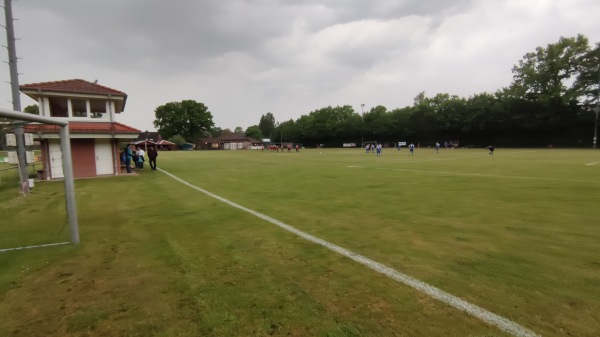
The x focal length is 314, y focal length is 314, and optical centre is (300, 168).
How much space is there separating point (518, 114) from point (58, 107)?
Answer: 71093mm

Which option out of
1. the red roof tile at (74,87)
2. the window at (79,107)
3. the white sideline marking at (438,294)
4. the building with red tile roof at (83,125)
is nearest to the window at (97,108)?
the building with red tile roof at (83,125)

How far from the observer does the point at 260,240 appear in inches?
225

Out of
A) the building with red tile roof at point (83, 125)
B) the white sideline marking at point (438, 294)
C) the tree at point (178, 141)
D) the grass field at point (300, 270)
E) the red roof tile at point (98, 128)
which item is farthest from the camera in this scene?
the tree at point (178, 141)

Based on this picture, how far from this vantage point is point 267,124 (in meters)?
158

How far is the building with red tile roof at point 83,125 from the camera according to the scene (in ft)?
56.1

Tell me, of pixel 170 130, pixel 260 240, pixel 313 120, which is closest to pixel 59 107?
pixel 260 240

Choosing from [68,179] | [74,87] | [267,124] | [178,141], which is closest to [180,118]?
[178,141]

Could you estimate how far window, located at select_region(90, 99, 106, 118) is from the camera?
19.6 m

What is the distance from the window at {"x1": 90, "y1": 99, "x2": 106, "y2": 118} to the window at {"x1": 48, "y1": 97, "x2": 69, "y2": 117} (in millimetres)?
1338

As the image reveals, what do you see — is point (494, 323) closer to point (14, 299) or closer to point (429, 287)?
point (429, 287)

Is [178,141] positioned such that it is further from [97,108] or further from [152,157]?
[97,108]

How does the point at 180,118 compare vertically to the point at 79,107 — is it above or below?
above

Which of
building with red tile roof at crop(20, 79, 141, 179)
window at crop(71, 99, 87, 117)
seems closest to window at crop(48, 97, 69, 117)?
building with red tile roof at crop(20, 79, 141, 179)

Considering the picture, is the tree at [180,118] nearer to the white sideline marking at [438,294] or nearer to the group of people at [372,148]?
the group of people at [372,148]
